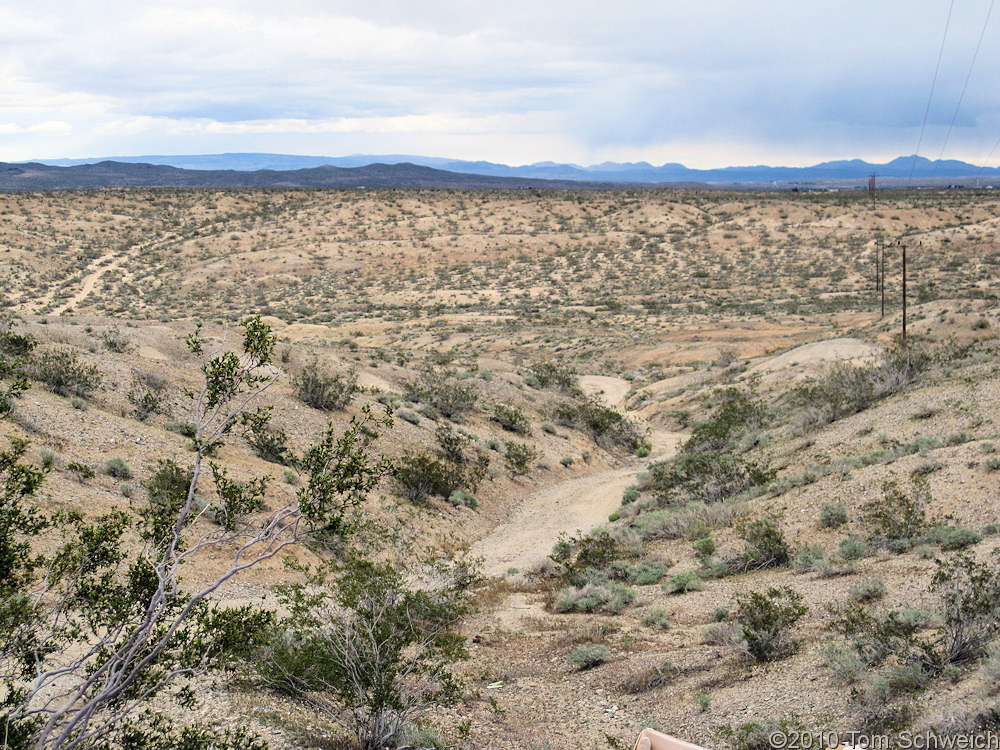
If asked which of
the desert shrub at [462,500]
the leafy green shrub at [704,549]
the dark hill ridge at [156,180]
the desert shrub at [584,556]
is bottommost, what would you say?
the desert shrub at [462,500]

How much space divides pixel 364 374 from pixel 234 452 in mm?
8456

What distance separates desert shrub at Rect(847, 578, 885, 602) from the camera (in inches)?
355

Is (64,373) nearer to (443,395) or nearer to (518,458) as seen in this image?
(443,395)

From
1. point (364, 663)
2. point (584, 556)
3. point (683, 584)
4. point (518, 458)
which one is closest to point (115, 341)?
point (518, 458)

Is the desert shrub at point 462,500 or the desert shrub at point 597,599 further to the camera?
the desert shrub at point 462,500

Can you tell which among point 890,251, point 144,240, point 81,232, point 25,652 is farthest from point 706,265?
point 25,652

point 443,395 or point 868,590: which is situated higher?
point 868,590

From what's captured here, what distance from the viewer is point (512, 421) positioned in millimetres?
22609

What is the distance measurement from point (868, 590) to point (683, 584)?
2.78 metres

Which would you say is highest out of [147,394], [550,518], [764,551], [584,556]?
[147,394]

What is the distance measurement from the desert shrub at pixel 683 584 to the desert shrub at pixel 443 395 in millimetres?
11611

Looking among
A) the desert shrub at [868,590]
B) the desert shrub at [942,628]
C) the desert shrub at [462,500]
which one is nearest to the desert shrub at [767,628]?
the desert shrub at [942,628]

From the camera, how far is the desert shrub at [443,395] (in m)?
22.4

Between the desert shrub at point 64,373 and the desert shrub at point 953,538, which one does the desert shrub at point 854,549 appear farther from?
the desert shrub at point 64,373
